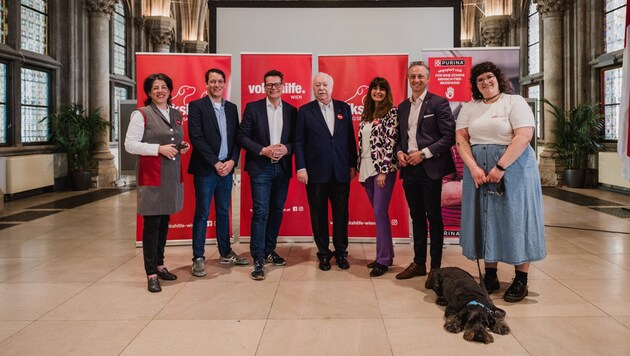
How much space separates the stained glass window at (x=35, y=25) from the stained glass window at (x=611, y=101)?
12970 mm

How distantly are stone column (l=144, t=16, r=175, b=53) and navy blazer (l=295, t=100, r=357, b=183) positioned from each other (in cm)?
1442

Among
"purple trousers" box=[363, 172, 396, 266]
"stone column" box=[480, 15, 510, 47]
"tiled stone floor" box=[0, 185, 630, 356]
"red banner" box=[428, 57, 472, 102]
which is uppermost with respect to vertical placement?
"stone column" box=[480, 15, 510, 47]

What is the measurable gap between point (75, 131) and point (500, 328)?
10866 millimetres

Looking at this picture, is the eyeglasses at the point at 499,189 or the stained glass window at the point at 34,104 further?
the stained glass window at the point at 34,104

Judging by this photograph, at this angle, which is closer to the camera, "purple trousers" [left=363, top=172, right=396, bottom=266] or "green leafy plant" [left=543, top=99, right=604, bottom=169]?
"purple trousers" [left=363, top=172, right=396, bottom=266]

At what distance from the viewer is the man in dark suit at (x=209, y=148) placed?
4164mm

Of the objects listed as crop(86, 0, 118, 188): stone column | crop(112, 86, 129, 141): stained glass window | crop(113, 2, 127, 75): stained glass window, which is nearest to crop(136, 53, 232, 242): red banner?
crop(86, 0, 118, 188): stone column

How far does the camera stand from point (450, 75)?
209 inches

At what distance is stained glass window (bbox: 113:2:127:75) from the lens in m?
15.3

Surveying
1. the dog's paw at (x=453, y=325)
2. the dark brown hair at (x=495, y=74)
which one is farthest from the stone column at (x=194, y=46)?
the dog's paw at (x=453, y=325)

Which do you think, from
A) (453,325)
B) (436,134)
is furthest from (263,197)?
(453,325)

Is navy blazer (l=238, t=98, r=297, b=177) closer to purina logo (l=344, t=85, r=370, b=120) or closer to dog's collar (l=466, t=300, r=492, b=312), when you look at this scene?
purina logo (l=344, t=85, r=370, b=120)

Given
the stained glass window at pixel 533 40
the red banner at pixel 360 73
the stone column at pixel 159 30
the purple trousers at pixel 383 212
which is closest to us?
the purple trousers at pixel 383 212

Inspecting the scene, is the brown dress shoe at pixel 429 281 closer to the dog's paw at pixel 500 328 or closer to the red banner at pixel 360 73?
the dog's paw at pixel 500 328
